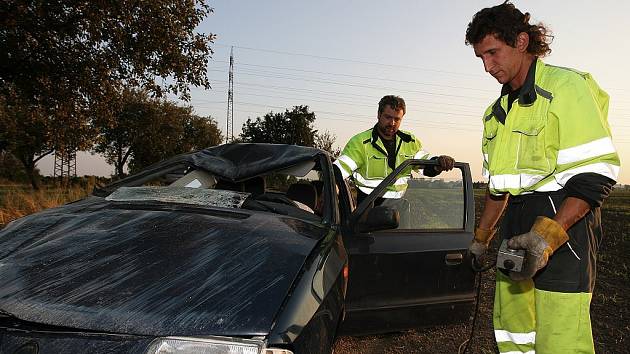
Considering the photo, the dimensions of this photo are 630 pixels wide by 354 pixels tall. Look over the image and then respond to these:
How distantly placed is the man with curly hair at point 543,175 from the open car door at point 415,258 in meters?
0.85

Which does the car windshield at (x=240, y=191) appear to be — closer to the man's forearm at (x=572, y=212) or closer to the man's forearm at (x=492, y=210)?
the man's forearm at (x=492, y=210)

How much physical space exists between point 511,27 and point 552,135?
1.76 feet

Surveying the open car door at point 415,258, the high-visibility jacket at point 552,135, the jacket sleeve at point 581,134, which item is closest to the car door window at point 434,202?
the open car door at point 415,258

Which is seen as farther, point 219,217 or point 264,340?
point 219,217

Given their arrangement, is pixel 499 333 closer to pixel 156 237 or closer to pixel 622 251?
pixel 156 237

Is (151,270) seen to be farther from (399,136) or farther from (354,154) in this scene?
(399,136)

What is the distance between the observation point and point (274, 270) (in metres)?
1.68

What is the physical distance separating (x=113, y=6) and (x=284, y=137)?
24757 mm

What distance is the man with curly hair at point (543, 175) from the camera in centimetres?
185

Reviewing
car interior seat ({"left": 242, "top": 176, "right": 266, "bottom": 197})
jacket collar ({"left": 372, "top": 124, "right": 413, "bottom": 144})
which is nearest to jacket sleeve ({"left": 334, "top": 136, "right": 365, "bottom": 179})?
jacket collar ({"left": 372, "top": 124, "right": 413, "bottom": 144})

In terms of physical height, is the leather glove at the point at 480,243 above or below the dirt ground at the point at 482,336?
above

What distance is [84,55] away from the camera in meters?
9.89

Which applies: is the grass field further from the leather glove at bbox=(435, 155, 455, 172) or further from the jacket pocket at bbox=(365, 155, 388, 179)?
the jacket pocket at bbox=(365, 155, 388, 179)

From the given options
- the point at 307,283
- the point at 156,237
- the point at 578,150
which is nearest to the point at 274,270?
the point at 307,283
